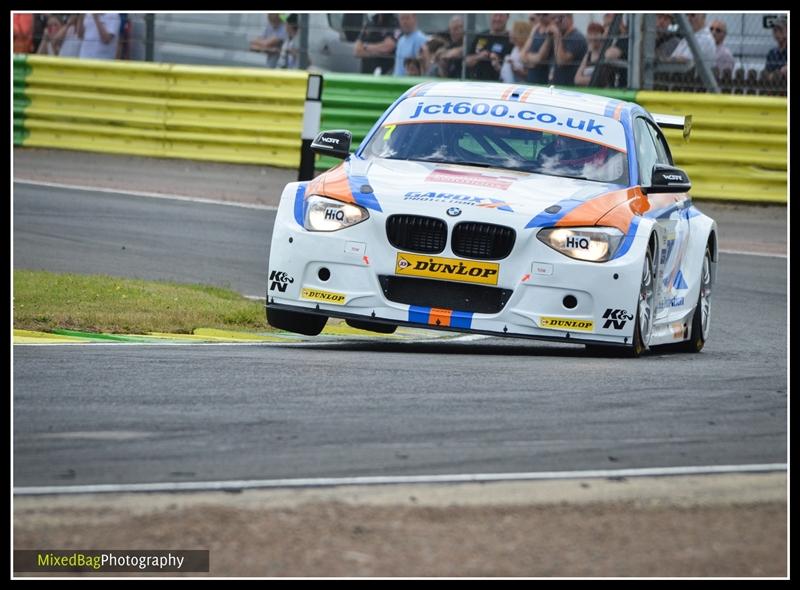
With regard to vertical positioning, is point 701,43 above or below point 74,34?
above

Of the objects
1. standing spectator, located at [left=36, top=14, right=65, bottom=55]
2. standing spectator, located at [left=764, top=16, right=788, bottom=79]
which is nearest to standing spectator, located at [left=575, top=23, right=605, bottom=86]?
standing spectator, located at [left=764, top=16, right=788, bottom=79]

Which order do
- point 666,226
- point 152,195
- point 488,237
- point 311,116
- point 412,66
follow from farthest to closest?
point 412,66 < point 152,195 < point 311,116 < point 666,226 < point 488,237

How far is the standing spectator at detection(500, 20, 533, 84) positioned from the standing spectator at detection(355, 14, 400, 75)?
1448mm

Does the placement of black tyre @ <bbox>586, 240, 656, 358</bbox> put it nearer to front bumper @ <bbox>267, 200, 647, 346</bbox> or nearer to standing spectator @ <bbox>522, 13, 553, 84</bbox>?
front bumper @ <bbox>267, 200, 647, 346</bbox>

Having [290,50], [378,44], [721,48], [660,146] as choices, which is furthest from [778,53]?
[660,146]

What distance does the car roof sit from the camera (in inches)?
422

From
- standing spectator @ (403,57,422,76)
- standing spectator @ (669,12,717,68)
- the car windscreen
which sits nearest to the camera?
the car windscreen

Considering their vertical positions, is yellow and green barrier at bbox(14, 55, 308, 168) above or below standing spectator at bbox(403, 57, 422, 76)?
below

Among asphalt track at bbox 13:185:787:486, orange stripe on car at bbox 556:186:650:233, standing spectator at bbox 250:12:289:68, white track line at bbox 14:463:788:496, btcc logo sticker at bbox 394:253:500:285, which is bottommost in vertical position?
asphalt track at bbox 13:185:787:486

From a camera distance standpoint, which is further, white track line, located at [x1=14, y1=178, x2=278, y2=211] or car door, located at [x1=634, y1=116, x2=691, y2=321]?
white track line, located at [x1=14, y1=178, x2=278, y2=211]

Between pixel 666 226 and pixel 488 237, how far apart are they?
1.54 m

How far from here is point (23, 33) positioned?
23438 mm

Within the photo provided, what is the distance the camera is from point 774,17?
18234mm

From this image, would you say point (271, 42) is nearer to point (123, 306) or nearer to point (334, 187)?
point (123, 306)
